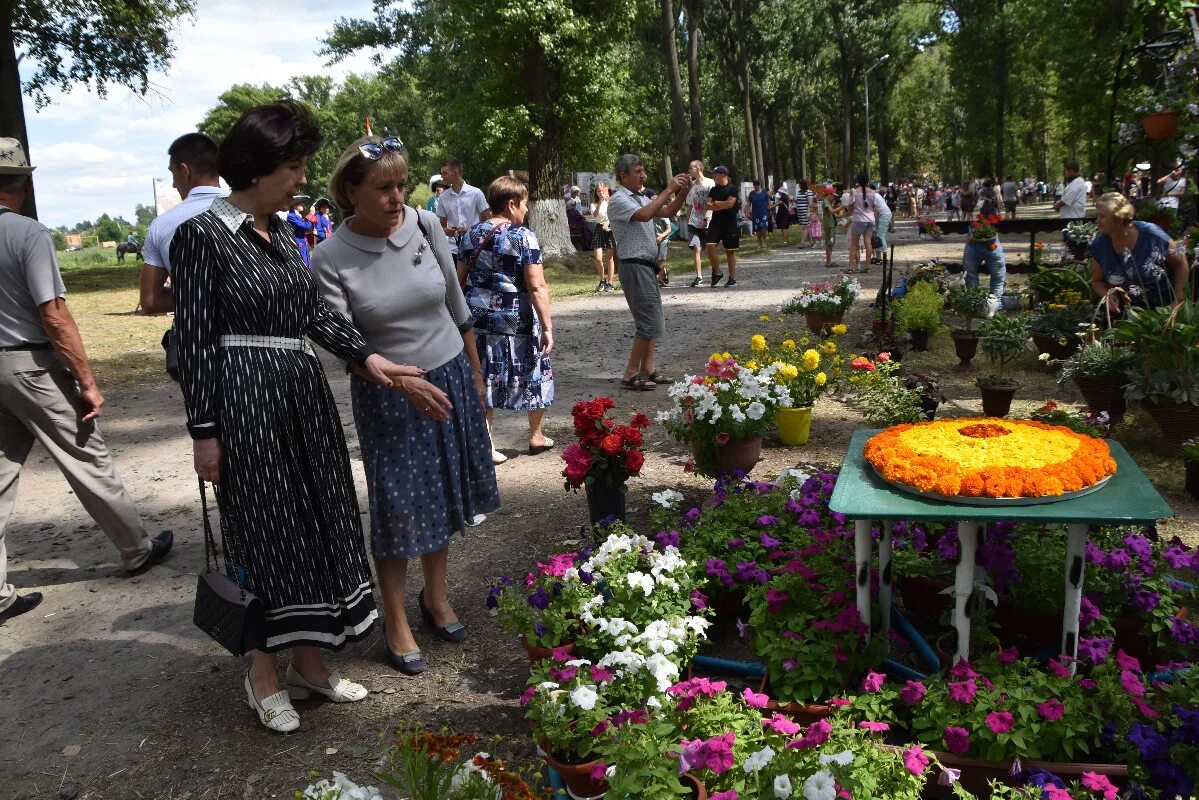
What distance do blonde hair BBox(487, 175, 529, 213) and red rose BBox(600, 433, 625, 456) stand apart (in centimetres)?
195

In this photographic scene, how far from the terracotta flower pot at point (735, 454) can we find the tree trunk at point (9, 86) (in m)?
16.2

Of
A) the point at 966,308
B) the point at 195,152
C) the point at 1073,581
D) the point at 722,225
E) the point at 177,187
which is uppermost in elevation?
the point at 195,152

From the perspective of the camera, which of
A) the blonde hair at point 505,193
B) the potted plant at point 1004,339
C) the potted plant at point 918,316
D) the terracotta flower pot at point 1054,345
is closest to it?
the blonde hair at point 505,193

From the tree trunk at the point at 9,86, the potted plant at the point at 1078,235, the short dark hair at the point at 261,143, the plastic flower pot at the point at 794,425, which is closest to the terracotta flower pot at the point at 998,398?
the plastic flower pot at the point at 794,425

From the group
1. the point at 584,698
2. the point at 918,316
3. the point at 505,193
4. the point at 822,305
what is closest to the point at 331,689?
the point at 584,698

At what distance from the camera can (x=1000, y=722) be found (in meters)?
2.52

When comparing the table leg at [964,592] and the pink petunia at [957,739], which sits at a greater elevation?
the table leg at [964,592]

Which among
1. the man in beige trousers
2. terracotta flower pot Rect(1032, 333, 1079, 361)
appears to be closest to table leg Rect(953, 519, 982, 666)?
the man in beige trousers

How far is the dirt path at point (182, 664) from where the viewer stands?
317cm

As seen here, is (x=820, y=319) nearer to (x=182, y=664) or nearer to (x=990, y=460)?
(x=990, y=460)

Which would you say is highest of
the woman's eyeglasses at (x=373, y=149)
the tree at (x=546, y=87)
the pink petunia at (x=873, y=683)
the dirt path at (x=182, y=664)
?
the tree at (x=546, y=87)

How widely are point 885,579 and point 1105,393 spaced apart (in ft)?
13.0

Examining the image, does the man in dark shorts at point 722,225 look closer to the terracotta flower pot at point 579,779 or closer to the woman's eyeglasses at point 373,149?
the woman's eyeglasses at point 373,149

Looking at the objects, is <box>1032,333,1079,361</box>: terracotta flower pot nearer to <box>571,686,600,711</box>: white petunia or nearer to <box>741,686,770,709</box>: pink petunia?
<box>741,686,770,709</box>: pink petunia
